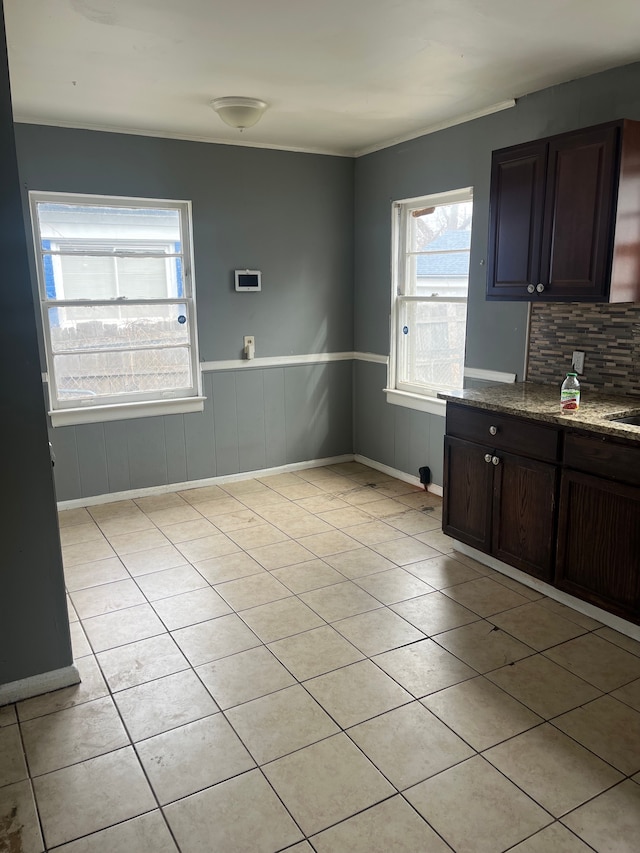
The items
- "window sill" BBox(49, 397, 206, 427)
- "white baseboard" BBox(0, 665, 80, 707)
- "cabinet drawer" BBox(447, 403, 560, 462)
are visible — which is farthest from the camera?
"window sill" BBox(49, 397, 206, 427)

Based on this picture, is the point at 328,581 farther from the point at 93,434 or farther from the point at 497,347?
the point at 93,434

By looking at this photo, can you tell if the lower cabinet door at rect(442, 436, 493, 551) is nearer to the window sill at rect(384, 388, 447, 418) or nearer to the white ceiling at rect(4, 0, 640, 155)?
the window sill at rect(384, 388, 447, 418)

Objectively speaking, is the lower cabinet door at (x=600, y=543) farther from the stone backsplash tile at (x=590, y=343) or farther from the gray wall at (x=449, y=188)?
the gray wall at (x=449, y=188)

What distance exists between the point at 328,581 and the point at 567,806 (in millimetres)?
1564

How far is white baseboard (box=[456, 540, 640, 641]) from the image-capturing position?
2664 millimetres

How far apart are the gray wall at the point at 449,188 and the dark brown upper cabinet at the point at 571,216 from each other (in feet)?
1.16

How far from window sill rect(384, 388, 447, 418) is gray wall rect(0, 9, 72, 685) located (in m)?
2.72

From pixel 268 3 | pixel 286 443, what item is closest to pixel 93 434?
pixel 286 443

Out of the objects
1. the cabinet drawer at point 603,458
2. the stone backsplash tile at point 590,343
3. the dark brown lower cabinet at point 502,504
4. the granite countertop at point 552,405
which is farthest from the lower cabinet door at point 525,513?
the stone backsplash tile at point 590,343

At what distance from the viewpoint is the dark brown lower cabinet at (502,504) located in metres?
2.88

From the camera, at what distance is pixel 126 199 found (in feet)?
13.6

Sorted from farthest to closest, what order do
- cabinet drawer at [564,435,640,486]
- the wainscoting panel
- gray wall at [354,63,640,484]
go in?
the wainscoting panel
gray wall at [354,63,640,484]
cabinet drawer at [564,435,640,486]

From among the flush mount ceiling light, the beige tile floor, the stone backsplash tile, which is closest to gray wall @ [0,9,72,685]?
the beige tile floor

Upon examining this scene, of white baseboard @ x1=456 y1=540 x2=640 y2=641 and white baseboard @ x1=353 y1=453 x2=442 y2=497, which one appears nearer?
white baseboard @ x1=456 y1=540 x2=640 y2=641
